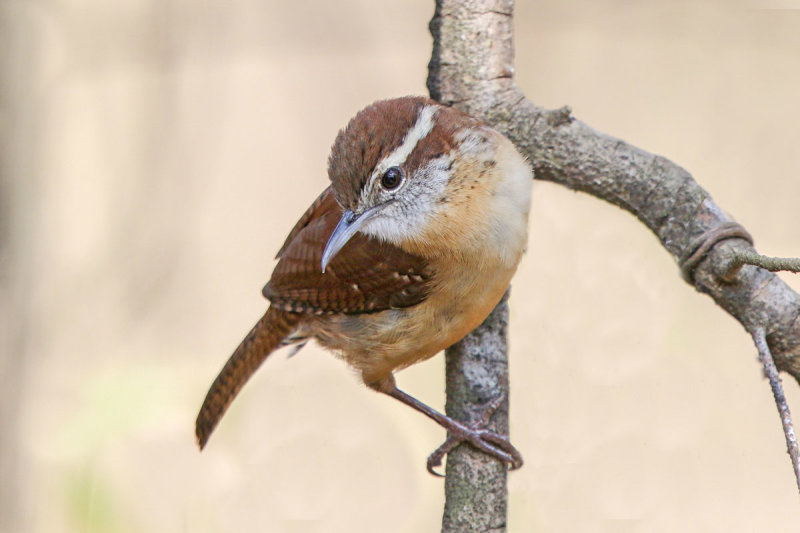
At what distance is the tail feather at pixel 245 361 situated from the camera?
3.38 metres

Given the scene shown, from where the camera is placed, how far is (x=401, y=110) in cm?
286

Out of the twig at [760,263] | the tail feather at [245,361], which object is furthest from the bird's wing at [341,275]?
the twig at [760,263]

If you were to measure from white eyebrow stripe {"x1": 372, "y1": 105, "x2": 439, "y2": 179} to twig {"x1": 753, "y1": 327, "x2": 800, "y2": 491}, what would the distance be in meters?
1.22

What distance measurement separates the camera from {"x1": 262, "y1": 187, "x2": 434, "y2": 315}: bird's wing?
301 cm

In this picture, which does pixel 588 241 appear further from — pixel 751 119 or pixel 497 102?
pixel 751 119

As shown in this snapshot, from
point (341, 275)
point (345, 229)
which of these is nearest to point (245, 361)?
point (341, 275)

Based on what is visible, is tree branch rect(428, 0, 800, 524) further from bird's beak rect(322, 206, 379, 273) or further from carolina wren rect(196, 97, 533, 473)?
bird's beak rect(322, 206, 379, 273)

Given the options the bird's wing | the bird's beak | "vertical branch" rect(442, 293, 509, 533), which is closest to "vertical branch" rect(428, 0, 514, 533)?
"vertical branch" rect(442, 293, 509, 533)

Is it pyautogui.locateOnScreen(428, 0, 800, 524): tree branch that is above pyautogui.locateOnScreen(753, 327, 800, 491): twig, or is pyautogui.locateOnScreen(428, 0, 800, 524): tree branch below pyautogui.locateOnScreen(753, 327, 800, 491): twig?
above

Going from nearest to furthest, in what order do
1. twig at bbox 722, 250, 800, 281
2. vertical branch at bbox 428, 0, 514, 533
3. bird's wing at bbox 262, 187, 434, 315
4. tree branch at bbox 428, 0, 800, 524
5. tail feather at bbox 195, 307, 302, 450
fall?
twig at bbox 722, 250, 800, 281
tree branch at bbox 428, 0, 800, 524
bird's wing at bbox 262, 187, 434, 315
vertical branch at bbox 428, 0, 514, 533
tail feather at bbox 195, 307, 302, 450

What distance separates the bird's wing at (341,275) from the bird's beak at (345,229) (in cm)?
20

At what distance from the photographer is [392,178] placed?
2.81m

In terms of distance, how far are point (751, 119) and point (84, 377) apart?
12.4ft

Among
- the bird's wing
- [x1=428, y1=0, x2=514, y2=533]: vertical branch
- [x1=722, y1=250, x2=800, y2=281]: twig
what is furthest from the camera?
[x1=428, y1=0, x2=514, y2=533]: vertical branch
